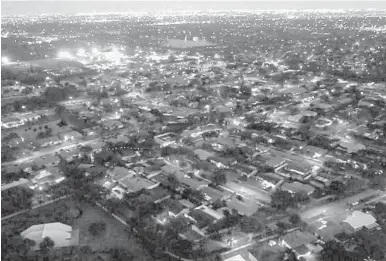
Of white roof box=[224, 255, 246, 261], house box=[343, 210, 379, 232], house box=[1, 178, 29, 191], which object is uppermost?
house box=[1, 178, 29, 191]

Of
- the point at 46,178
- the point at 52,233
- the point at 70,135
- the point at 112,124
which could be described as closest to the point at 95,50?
the point at 112,124

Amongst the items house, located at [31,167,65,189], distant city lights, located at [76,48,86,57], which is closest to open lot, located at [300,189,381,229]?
house, located at [31,167,65,189]

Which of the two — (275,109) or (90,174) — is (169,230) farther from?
(275,109)

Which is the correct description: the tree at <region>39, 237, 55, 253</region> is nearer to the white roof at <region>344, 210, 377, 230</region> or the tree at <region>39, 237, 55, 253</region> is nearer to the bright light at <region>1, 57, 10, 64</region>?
the white roof at <region>344, 210, 377, 230</region>

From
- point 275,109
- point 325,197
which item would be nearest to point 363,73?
point 275,109

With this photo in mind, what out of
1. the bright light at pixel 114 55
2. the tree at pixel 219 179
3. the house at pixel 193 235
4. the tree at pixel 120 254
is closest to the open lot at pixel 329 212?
the tree at pixel 219 179

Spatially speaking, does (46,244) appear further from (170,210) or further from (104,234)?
(170,210)

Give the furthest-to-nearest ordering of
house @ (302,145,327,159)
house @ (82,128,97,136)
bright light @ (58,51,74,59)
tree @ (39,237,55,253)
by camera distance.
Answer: bright light @ (58,51,74,59)
house @ (82,128,97,136)
house @ (302,145,327,159)
tree @ (39,237,55,253)
